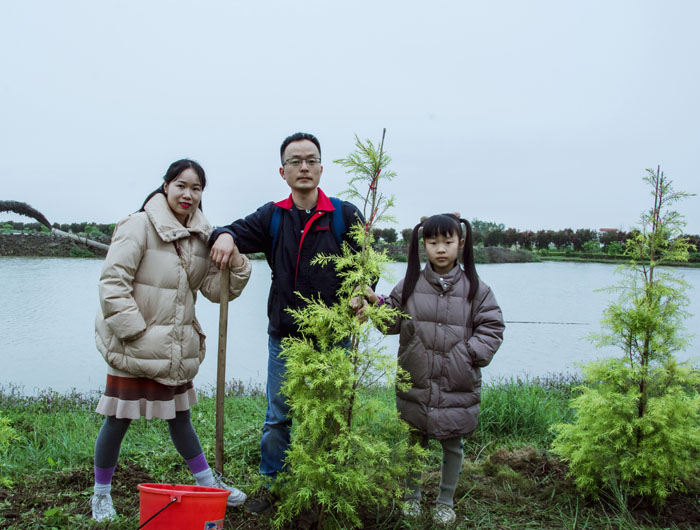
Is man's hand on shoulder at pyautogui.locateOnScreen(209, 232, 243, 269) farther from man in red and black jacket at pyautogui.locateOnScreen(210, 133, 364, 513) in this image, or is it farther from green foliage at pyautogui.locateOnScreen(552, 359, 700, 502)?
green foliage at pyautogui.locateOnScreen(552, 359, 700, 502)

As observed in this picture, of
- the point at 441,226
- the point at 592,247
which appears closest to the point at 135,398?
the point at 441,226

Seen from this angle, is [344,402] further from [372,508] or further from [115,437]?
[115,437]

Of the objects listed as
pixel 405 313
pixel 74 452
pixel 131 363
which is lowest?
pixel 74 452

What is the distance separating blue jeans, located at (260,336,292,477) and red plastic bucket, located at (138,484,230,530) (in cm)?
66

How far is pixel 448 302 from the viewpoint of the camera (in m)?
2.82

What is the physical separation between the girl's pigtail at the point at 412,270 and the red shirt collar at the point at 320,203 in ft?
1.98

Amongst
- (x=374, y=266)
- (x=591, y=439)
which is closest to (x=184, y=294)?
(x=374, y=266)

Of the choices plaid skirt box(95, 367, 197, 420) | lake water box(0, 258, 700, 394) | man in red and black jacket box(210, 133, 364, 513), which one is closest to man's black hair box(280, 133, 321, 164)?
man in red and black jacket box(210, 133, 364, 513)

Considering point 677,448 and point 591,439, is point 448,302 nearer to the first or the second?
point 591,439

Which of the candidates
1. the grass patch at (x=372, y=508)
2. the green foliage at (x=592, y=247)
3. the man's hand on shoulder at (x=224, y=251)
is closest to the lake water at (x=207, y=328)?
the green foliage at (x=592, y=247)

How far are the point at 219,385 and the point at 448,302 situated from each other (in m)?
1.61

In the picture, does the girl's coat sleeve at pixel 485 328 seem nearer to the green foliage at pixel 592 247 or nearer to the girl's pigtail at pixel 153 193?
the girl's pigtail at pixel 153 193

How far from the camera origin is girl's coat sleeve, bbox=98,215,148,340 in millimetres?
2432

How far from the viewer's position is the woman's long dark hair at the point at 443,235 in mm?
2818
